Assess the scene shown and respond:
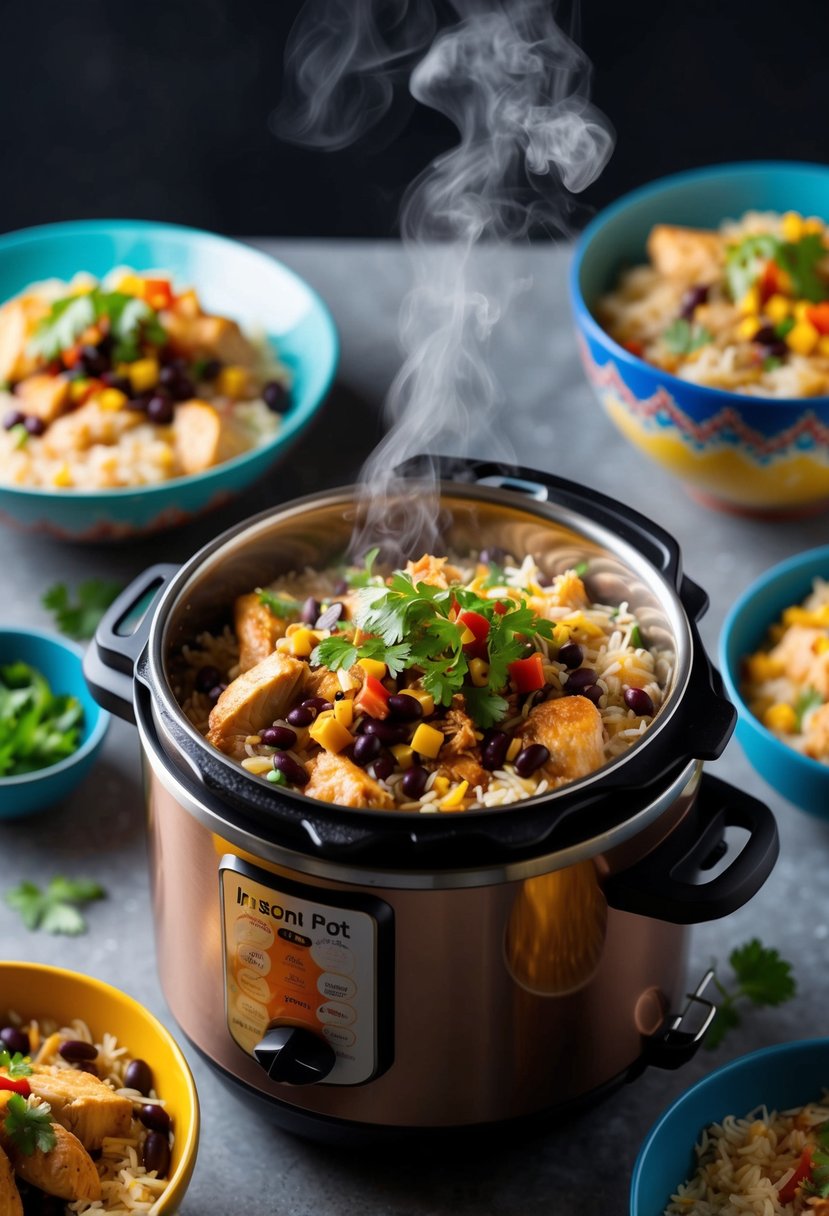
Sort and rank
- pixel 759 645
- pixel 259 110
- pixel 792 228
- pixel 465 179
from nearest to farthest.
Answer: pixel 759 645
pixel 465 179
pixel 792 228
pixel 259 110

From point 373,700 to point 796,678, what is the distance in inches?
40.5

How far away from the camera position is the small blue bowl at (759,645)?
2334mm

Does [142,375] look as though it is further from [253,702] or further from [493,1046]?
[493,1046]

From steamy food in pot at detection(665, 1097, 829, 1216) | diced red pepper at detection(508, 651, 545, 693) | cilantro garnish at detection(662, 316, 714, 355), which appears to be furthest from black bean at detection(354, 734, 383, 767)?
cilantro garnish at detection(662, 316, 714, 355)

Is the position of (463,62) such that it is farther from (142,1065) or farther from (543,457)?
(142,1065)

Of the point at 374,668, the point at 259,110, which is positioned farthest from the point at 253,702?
the point at 259,110

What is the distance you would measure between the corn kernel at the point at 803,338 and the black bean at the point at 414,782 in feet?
5.26

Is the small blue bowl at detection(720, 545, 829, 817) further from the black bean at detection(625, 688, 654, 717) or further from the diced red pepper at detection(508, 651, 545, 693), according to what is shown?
the diced red pepper at detection(508, 651, 545, 693)

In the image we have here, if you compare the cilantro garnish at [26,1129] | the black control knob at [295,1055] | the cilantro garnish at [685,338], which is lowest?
the cilantro garnish at [26,1129]

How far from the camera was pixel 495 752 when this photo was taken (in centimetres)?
179

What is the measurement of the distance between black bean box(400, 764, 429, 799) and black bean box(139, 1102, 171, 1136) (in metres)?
0.55

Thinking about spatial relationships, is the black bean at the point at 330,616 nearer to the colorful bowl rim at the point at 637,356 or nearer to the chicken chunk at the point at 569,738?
the chicken chunk at the point at 569,738

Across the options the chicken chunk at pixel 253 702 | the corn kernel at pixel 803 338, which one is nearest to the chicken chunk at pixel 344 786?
the chicken chunk at pixel 253 702

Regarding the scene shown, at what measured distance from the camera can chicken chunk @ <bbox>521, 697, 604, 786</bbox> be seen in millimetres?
1755
